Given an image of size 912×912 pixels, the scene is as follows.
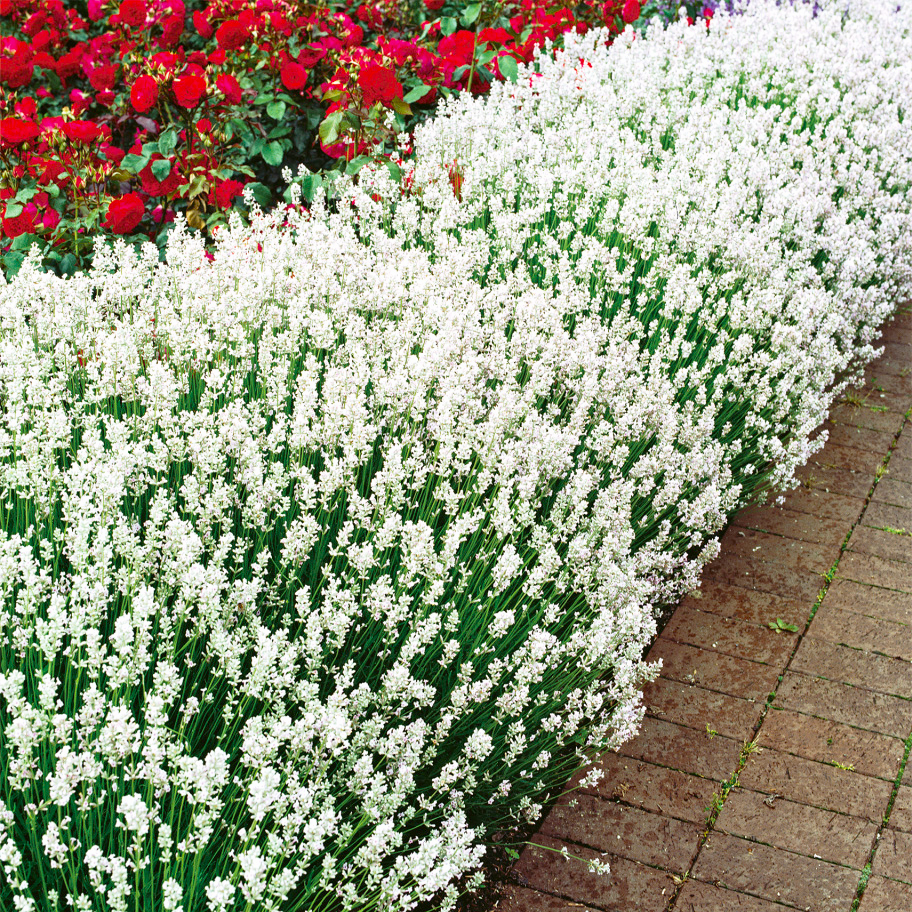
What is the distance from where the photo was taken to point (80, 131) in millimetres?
4102

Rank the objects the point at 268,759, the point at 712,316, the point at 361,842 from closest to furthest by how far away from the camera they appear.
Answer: the point at 268,759
the point at 361,842
the point at 712,316

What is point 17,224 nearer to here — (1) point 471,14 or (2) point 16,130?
(2) point 16,130

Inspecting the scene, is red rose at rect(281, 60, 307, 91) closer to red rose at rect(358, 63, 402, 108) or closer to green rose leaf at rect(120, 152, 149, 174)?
red rose at rect(358, 63, 402, 108)

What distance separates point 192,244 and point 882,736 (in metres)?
2.80

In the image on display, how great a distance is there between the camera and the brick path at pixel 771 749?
2684mm

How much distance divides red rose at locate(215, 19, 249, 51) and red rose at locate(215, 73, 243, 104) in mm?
382

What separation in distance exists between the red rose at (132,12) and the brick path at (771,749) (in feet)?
12.2

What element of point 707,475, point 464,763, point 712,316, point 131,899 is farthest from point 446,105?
point 131,899

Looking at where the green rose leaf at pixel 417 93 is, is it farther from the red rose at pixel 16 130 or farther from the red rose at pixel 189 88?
the red rose at pixel 16 130

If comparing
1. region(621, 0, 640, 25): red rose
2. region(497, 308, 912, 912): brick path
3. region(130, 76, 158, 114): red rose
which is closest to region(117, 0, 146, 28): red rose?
region(130, 76, 158, 114): red rose

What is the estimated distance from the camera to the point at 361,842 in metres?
2.18

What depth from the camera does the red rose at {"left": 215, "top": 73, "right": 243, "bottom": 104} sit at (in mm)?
4367

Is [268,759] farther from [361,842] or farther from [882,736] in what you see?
[882,736]

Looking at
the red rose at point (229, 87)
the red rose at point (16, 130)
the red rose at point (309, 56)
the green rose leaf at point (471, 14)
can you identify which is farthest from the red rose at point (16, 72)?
the green rose leaf at point (471, 14)
